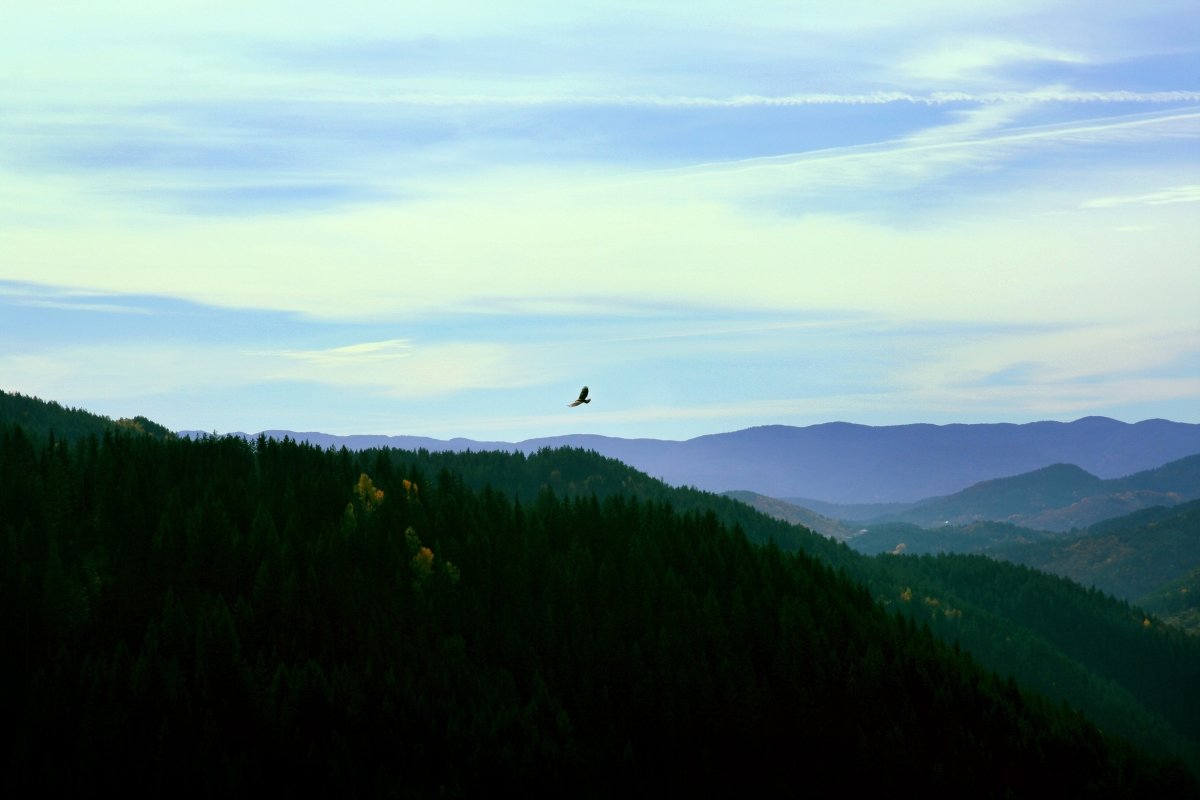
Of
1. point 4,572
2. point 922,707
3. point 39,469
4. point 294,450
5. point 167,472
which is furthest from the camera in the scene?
point 294,450

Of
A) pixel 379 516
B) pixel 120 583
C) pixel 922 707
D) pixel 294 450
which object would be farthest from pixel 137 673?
pixel 922 707

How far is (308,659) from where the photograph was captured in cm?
9444

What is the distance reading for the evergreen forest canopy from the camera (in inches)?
3248

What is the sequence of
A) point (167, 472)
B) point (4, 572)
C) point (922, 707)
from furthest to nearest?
point (922, 707)
point (167, 472)
point (4, 572)

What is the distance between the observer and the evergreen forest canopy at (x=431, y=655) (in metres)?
82.5

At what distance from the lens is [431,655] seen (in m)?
101

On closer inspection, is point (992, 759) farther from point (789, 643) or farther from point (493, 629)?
point (493, 629)

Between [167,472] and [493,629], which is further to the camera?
[167,472]

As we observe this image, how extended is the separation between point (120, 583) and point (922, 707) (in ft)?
273

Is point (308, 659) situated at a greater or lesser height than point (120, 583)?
lesser

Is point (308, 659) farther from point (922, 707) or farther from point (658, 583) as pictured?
point (922, 707)

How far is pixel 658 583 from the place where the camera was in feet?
420

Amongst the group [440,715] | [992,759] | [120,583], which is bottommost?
[992,759]

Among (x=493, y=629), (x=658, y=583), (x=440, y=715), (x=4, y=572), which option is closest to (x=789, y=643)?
(x=658, y=583)
